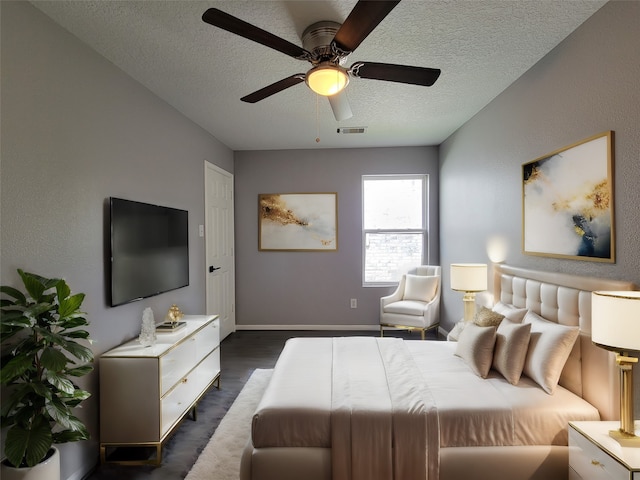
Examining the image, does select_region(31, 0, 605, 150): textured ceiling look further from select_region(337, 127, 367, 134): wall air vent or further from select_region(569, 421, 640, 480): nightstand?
select_region(569, 421, 640, 480): nightstand

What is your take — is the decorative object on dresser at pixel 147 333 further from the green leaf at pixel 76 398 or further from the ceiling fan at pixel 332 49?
the ceiling fan at pixel 332 49

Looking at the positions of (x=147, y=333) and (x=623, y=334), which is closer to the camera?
(x=623, y=334)

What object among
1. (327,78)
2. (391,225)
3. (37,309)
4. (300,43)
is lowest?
(37,309)

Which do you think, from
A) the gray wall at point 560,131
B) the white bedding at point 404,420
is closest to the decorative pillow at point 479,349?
the white bedding at point 404,420

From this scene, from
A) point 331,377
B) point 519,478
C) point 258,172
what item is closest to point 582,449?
point 519,478

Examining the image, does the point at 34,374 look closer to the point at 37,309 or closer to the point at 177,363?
the point at 37,309

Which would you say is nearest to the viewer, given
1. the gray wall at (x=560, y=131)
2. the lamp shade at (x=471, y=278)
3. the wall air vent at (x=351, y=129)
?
the gray wall at (x=560, y=131)

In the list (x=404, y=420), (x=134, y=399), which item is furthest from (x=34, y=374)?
(x=404, y=420)

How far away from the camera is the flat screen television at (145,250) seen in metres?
2.49

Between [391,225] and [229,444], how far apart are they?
3.72 m

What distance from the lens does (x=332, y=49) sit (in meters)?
1.89

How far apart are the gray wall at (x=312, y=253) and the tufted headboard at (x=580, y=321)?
9.01 feet

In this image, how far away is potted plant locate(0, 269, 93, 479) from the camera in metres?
1.55

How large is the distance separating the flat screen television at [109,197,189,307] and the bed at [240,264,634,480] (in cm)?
133
